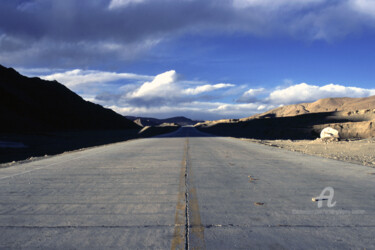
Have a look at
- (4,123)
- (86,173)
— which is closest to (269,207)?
(86,173)

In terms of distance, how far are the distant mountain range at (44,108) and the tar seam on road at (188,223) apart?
50.2 meters

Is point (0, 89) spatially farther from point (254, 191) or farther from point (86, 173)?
point (254, 191)

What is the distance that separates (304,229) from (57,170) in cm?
866

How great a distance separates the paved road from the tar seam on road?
0.01m

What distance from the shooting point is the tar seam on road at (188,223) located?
3.99 m

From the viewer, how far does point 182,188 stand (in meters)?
7.41

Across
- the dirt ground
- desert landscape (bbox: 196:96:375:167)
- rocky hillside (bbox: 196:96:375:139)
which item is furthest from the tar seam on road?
rocky hillside (bbox: 196:96:375:139)

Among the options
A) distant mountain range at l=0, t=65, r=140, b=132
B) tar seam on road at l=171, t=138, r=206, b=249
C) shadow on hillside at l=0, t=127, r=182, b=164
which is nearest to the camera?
tar seam on road at l=171, t=138, r=206, b=249

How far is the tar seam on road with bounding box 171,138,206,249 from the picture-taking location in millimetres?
3988

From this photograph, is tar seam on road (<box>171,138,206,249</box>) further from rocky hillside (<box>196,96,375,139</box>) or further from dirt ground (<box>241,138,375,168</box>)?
rocky hillside (<box>196,96,375,139</box>)

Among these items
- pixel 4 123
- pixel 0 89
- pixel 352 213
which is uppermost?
pixel 0 89

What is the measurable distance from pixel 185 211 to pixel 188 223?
654 millimetres

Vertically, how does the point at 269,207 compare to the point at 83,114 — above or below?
below

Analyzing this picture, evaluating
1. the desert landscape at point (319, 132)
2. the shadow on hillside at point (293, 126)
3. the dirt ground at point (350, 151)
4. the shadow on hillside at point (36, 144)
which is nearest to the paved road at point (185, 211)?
the dirt ground at point (350, 151)
